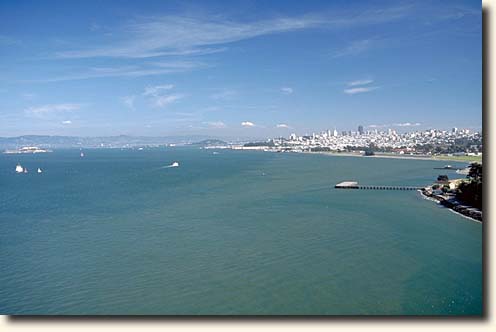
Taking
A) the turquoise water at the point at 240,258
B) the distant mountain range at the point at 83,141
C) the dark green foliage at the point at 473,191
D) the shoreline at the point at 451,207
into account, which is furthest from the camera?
A: the distant mountain range at the point at 83,141

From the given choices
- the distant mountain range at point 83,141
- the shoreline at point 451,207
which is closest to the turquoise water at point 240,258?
the shoreline at point 451,207

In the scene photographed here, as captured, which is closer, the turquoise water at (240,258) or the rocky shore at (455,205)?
the turquoise water at (240,258)

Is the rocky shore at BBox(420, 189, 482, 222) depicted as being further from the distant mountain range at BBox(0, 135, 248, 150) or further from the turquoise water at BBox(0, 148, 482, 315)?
the distant mountain range at BBox(0, 135, 248, 150)

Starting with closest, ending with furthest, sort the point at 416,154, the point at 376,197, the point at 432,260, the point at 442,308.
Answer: the point at 442,308
the point at 432,260
the point at 376,197
the point at 416,154

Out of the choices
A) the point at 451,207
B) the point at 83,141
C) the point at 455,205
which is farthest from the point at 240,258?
the point at 83,141

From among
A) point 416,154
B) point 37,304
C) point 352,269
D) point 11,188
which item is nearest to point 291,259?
point 352,269

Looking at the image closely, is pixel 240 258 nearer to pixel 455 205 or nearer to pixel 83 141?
pixel 455 205

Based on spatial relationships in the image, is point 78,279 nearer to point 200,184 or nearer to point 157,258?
point 157,258

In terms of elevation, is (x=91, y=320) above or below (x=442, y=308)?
above

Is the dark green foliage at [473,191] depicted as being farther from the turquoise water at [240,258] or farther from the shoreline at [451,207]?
the turquoise water at [240,258]
